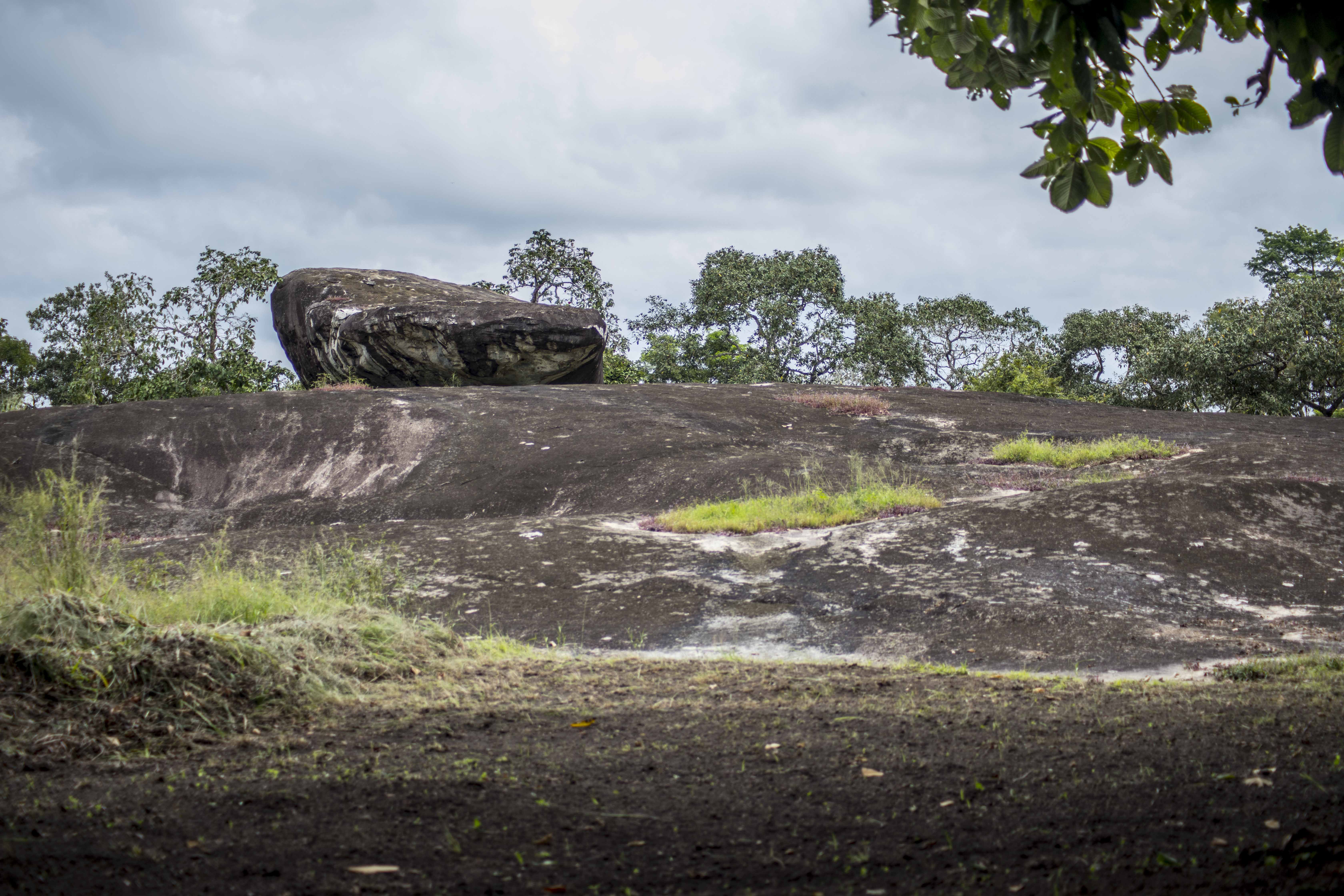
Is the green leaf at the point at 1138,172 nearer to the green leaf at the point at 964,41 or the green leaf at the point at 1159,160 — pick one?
the green leaf at the point at 1159,160

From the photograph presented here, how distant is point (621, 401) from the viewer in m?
16.8

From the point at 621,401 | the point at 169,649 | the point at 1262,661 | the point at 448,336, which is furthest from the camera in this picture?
the point at 448,336

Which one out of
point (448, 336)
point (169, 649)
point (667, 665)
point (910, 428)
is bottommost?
point (667, 665)

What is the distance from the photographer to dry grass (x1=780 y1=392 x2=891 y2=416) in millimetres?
16750

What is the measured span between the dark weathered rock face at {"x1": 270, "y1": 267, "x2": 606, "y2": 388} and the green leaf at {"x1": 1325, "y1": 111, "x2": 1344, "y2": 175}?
17.6m

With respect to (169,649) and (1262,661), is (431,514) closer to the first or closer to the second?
(169,649)

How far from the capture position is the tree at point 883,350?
30.7 m

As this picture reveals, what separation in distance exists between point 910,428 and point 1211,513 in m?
7.64

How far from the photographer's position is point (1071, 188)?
130 inches

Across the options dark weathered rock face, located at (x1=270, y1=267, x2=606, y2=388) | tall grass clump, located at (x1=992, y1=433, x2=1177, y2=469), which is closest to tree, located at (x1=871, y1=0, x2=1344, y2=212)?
tall grass clump, located at (x1=992, y1=433, x2=1177, y2=469)

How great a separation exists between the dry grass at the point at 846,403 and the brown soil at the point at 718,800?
12.4 m

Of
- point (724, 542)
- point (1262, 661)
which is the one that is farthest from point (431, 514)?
point (1262, 661)

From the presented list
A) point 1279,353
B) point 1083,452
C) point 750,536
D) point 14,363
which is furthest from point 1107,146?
point 14,363

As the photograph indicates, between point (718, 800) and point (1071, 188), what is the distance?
2335 millimetres
